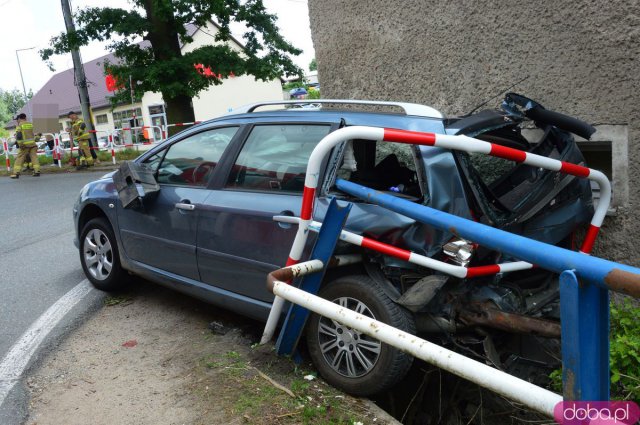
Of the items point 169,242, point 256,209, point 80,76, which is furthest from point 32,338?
point 80,76

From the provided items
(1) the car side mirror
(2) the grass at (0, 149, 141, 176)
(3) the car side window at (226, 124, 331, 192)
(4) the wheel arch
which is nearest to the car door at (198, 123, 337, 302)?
(3) the car side window at (226, 124, 331, 192)

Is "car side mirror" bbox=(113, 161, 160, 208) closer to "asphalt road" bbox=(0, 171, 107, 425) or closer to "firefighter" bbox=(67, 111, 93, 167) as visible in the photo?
"asphalt road" bbox=(0, 171, 107, 425)

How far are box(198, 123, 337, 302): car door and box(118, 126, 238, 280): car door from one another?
18 centimetres

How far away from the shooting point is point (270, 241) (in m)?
3.52

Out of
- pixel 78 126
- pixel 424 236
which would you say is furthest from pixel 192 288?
pixel 78 126

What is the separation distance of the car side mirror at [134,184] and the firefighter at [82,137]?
13.7 metres

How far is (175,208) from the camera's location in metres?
4.17

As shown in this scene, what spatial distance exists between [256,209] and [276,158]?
395 mm

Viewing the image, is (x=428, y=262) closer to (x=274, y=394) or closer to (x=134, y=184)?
(x=274, y=394)

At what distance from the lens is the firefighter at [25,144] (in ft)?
53.3

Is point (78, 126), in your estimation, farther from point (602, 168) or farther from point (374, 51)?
point (602, 168)

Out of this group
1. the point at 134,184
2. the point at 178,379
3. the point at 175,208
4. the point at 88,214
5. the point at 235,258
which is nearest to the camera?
the point at 178,379

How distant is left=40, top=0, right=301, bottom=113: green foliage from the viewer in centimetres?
1440

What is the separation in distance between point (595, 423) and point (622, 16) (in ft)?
10.5
